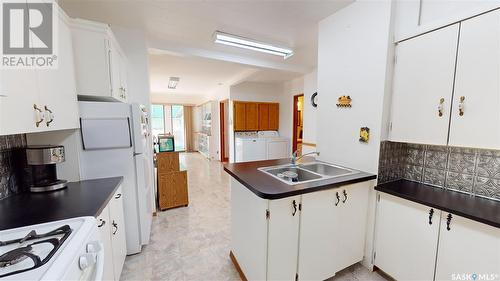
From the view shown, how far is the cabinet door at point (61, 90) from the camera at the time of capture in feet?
3.95

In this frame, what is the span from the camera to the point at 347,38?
6.29ft

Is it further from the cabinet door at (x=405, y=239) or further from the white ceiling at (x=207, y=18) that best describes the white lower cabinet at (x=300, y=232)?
the white ceiling at (x=207, y=18)

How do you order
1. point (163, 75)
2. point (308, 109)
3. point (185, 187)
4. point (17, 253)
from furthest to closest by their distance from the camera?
point (163, 75) → point (308, 109) → point (185, 187) → point (17, 253)

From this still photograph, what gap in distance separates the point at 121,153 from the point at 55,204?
66 centimetres

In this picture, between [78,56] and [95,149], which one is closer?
[78,56]

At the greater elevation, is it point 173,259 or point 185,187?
point 185,187

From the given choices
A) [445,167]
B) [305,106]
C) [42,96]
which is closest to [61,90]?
[42,96]

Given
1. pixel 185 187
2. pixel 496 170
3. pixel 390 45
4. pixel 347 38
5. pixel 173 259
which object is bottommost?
pixel 173 259

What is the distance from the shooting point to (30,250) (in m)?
0.80

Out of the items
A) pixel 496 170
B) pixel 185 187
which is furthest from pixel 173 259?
pixel 496 170

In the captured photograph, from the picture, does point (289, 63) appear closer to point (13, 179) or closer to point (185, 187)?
point (185, 187)

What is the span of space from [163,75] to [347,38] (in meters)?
4.29

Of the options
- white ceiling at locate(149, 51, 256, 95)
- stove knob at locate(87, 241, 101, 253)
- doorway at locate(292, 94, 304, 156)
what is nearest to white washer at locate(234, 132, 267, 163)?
doorway at locate(292, 94, 304, 156)

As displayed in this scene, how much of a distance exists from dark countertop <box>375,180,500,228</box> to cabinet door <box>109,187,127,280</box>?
7.20 ft
